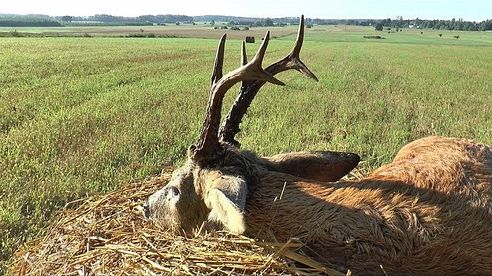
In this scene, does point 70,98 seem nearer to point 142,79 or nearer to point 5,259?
point 142,79

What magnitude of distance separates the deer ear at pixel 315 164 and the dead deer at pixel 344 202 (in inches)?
0.5

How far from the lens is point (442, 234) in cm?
385

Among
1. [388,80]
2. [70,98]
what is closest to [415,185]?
[70,98]

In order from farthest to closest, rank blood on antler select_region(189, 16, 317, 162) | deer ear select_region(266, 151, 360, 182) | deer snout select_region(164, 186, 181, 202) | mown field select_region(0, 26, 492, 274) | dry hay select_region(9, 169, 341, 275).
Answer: mown field select_region(0, 26, 492, 274) < deer ear select_region(266, 151, 360, 182) < deer snout select_region(164, 186, 181, 202) < blood on antler select_region(189, 16, 317, 162) < dry hay select_region(9, 169, 341, 275)

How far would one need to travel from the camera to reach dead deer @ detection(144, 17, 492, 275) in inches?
152

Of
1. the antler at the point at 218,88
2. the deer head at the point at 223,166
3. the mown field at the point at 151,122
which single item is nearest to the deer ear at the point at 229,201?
the deer head at the point at 223,166

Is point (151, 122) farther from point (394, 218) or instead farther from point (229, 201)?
point (394, 218)

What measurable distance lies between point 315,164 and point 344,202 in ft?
3.14

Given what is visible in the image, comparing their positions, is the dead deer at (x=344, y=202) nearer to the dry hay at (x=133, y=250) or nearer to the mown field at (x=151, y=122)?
the dry hay at (x=133, y=250)

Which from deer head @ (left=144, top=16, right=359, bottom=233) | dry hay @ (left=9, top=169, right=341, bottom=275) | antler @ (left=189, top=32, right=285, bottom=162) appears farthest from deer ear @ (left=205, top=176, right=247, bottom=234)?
antler @ (left=189, top=32, right=285, bottom=162)

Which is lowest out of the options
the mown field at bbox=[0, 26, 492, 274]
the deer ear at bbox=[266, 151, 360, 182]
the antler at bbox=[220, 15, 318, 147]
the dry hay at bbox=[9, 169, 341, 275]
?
the mown field at bbox=[0, 26, 492, 274]

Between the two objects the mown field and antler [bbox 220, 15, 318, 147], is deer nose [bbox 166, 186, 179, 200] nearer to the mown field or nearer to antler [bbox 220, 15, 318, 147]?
antler [bbox 220, 15, 318, 147]

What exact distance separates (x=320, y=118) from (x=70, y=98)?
6.74 metres

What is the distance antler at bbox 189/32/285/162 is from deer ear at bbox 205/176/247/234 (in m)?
0.36
